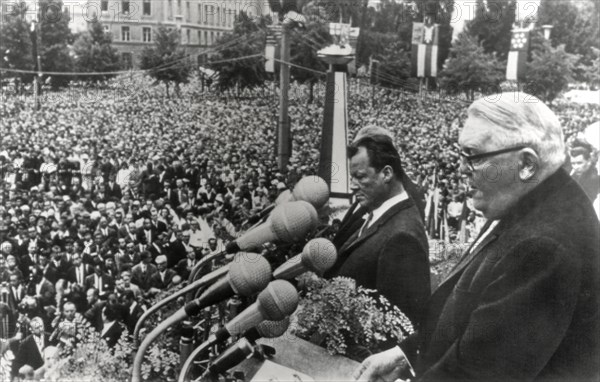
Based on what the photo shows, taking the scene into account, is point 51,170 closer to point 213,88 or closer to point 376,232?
point 213,88

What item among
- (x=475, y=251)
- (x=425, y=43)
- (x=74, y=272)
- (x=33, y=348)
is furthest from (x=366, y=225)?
(x=74, y=272)

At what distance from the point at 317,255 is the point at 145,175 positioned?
129cm

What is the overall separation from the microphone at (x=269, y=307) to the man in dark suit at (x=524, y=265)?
0.25 meters

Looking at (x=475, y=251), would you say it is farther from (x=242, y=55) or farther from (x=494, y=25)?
(x=242, y=55)

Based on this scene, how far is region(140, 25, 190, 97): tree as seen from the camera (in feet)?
6.16

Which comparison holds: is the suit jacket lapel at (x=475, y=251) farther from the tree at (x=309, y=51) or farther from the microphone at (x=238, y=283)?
the tree at (x=309, y=51)

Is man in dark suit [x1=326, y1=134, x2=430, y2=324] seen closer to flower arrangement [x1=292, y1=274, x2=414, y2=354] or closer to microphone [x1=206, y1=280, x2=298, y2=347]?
flower arrangement [x1=292, y1=274, x2=414, y2=354]

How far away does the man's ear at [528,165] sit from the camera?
90 centimetres

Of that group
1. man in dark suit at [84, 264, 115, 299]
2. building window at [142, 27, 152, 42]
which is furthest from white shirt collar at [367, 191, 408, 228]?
man in dark suit at [84, 264, 115, 299]

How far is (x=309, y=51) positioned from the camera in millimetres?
1829

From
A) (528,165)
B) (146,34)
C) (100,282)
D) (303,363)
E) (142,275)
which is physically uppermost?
(146,34)

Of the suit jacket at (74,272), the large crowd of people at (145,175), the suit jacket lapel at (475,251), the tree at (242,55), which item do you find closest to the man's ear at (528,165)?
the suit jacket lapel at (475,251)

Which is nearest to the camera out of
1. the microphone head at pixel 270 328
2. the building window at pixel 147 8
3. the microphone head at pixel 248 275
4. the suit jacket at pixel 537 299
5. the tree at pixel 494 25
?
the suit jacket at pixel 537 299

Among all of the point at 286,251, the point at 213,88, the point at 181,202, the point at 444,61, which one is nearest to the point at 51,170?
the point at 181,202
